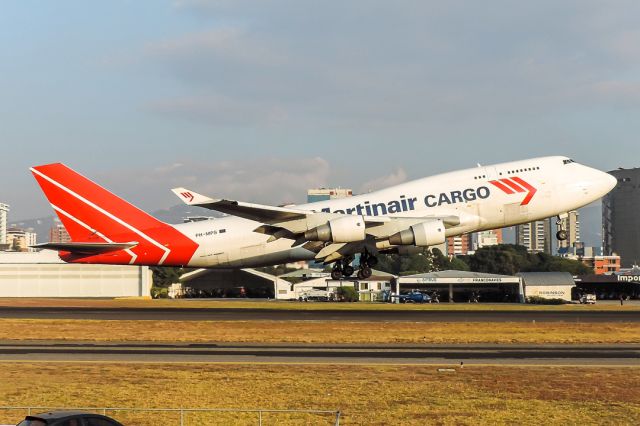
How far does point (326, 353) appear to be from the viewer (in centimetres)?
3981

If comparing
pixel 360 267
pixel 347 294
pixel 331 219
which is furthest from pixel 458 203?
pixel 347 294

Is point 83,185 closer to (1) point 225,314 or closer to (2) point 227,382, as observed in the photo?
(1) point 225,314

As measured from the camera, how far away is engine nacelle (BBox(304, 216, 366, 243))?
4825cm

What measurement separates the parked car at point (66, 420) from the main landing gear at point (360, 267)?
3540 cm

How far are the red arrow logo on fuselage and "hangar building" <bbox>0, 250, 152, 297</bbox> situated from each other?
77.9 m

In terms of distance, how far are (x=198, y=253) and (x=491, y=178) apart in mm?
20069

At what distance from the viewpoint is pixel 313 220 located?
49.6 meters

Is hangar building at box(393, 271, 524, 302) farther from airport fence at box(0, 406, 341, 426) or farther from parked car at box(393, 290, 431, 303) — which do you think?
airport fence at box(0, 406, 341, 426)

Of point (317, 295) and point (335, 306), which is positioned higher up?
point (317, 295)

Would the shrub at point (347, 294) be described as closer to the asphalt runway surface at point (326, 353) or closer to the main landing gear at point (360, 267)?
the main landing gear at point (360, 267)

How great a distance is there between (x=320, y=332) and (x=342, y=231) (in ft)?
21.9

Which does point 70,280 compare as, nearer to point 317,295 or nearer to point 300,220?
point 317,295

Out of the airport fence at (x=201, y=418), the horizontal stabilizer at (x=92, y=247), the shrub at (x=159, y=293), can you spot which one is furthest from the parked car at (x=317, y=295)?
the airport fence at (x=201, y=418)

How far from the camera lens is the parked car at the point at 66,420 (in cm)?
1611
